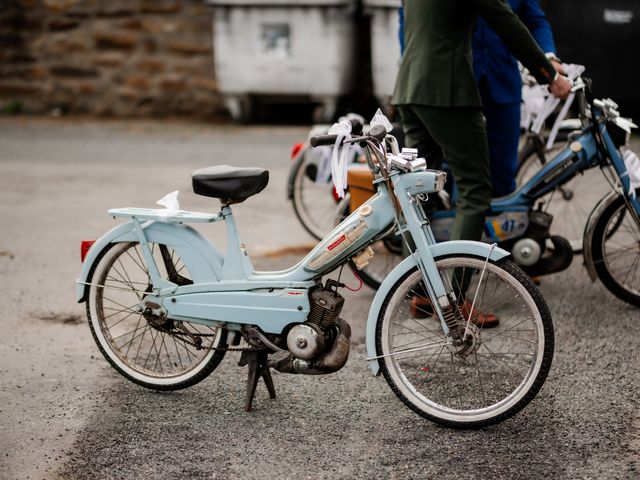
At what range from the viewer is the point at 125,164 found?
8688mm

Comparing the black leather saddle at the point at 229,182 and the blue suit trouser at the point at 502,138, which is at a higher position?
the black leather saddle at the point at 229,182

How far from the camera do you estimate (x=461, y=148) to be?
4.27 m

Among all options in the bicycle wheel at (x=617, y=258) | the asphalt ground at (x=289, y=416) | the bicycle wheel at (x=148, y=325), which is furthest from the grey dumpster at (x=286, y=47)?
the bicycle wheel at (x=148, y=325)

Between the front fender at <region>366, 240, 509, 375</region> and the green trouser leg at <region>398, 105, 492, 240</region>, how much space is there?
84 cm

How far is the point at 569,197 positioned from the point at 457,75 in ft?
6.07

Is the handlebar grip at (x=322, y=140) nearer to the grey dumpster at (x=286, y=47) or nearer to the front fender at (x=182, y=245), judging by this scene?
the front fender at (x=182, y=245)

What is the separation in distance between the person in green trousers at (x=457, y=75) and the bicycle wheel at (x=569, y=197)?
3.36 ft

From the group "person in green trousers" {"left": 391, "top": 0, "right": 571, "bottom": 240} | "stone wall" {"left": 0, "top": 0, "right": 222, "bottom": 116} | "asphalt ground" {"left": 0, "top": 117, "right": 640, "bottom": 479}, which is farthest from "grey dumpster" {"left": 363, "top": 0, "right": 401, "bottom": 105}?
"person in green trousers" {"left": 391, "top": 0, "right": 571, "bottom": 240}

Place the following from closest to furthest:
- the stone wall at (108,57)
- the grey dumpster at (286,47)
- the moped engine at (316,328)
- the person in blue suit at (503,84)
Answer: the moped engine at (316,328), the person in blue suit at (503,84), the grey dumpster at (286,47), the stone wall at (108,57)

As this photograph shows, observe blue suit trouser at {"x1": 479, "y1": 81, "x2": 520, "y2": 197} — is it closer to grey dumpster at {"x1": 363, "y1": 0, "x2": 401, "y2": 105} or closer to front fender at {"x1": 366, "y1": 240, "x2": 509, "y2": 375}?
front fender at {"x1": 366, "y1": 240, "x2": 509, "y2": 375}

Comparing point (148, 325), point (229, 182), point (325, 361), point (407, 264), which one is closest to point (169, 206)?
point (229, 182)

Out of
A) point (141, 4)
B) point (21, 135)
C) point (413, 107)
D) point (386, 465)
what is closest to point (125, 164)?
point (21, 135)

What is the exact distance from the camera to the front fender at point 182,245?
3.82 m

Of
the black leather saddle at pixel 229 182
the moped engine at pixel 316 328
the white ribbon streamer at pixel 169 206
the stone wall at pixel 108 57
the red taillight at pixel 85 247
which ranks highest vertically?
the black leather saddle at pixel 229 182
